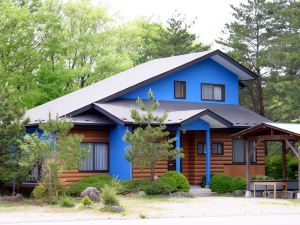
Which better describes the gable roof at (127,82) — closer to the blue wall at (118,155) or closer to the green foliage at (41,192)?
the blue wall at (118,155)

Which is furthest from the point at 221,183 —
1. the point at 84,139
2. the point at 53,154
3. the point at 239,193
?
the point at 53,154

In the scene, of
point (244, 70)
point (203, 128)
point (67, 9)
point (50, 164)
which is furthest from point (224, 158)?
point (67, 9)

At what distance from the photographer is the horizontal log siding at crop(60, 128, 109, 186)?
93.5 ft

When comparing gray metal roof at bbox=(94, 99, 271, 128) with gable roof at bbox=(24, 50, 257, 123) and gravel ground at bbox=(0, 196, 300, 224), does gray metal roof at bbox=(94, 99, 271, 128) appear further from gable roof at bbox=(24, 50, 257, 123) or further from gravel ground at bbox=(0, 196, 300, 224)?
gravel ground at bbox=(0, 196, 300, 224)

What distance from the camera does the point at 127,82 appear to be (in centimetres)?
3397

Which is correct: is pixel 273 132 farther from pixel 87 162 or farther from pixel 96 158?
pixel 87 162

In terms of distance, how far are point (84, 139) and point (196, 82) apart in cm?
837

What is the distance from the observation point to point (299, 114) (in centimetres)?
4100

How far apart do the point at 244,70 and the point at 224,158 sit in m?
5.69

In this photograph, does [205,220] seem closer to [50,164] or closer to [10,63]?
[50,164]

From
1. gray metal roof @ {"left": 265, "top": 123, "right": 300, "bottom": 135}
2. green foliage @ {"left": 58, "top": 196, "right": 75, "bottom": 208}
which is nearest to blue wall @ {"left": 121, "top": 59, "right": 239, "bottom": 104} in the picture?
gray metal roof @ {"left": 265, "top": 123, "right": 300, "bottom": 135}

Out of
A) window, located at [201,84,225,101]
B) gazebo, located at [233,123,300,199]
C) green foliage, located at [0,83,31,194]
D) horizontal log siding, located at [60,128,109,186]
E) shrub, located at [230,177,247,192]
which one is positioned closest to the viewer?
green foliage, located at [0,83,31,194]

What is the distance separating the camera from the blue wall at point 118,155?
2955 centimetres

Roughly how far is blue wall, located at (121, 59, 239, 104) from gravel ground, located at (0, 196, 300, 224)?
851 centimetres
